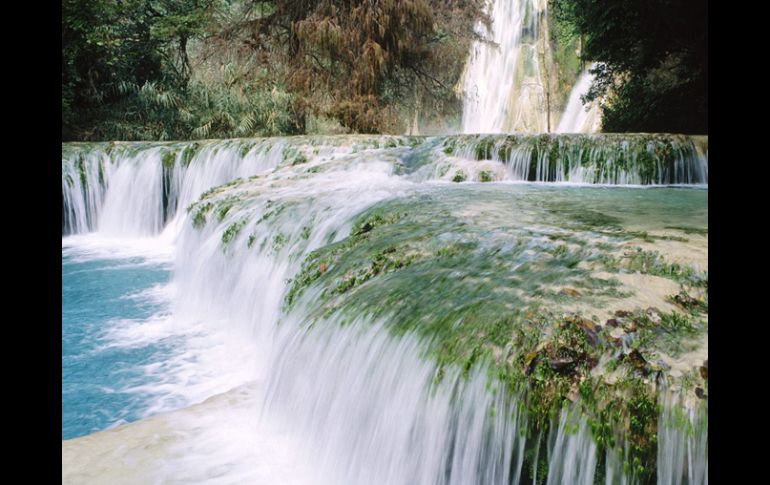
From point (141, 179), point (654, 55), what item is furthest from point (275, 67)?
point (654, 55)

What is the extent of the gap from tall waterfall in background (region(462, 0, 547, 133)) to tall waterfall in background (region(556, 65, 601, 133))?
86cm

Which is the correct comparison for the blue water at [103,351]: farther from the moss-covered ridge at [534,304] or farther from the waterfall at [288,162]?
the waterfall at [288,162]

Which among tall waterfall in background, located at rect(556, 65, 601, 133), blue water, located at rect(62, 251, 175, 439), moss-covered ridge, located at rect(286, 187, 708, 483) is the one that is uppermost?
tall waterfall in background, located at rect(556, 65, 601, 133)

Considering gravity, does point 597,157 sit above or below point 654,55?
below

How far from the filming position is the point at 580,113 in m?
18.8

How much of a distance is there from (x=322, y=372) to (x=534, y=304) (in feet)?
3.75

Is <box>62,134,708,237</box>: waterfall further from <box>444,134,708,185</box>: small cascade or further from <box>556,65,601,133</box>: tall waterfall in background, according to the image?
<box>556,65,601,133</box>: tall waterfall in background

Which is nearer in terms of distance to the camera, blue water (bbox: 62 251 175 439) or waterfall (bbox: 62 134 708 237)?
blue water (bbox: 62 251 175 439)

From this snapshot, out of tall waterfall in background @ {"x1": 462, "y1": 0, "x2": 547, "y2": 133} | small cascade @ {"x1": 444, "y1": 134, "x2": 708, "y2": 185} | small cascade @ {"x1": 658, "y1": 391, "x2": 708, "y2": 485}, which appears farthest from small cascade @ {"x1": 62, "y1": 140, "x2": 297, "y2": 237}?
tall waterfall in background @ {"x1": 462, "y1": 0, "x2": 547, "y2": 133}

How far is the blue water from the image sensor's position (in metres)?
3.94

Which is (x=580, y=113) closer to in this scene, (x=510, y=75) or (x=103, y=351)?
(x=510, y=75)

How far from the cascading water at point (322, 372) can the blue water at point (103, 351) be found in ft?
1.00
